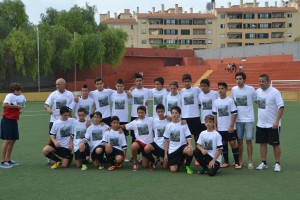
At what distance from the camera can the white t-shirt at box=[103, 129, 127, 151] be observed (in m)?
7.62

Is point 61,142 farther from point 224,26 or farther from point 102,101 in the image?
point 224,26

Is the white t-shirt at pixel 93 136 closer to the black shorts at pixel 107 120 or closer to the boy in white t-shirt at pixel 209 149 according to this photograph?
the black shorts at pixel 107 120

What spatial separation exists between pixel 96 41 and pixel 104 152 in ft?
97.0

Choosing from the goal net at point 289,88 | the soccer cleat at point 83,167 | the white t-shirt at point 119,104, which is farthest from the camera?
the goal net at point 289,88

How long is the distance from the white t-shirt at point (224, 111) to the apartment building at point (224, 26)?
7280cm

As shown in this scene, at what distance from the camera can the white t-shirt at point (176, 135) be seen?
729 cm

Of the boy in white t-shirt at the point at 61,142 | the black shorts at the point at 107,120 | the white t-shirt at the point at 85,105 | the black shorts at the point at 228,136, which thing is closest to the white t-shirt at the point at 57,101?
the white t-shirt at the point at 85,105

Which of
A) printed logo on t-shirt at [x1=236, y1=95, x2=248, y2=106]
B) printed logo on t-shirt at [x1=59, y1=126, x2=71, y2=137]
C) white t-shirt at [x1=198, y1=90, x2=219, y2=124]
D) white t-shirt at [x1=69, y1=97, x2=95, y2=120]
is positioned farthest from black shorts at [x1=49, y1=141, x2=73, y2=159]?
printed logo on t-shirt at [x1=236, y1=95, x2=248, y2=106]

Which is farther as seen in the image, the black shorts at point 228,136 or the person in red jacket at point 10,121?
the person in red jacket at point 10,121

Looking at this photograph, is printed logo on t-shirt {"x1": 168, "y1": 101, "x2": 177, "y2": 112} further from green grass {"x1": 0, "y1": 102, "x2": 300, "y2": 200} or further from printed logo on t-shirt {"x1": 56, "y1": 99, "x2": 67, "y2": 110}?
printed logo on t-shirt {"x1": 56, "y1": 99, "x2": 67, "y2": 110}

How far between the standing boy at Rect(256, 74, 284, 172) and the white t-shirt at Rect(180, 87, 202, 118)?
4.02 ft

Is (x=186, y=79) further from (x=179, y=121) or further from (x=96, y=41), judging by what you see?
(x=96, y=41)

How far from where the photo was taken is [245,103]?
747 centimetres

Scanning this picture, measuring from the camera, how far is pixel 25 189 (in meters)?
5.94
